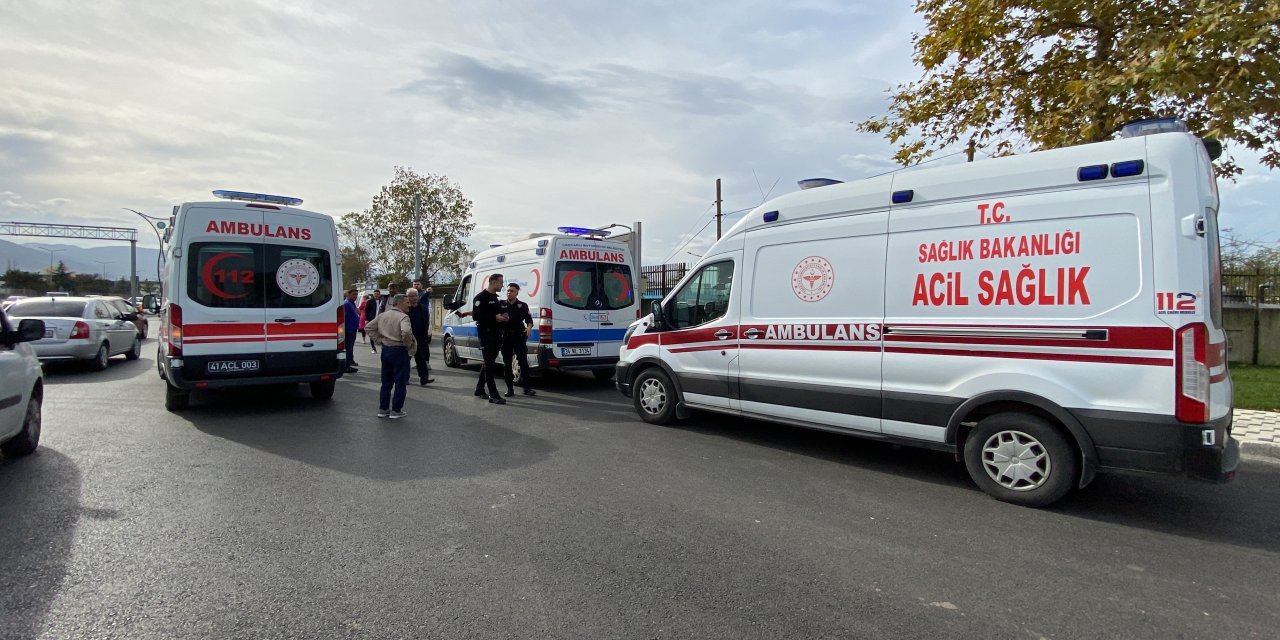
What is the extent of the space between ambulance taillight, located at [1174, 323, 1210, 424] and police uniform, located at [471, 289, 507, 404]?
23.0 feet

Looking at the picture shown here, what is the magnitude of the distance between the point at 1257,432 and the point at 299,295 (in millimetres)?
10545

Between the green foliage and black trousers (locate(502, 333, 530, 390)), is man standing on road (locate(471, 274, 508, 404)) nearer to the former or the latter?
black trousers (locate(502, 333, 530, 390))

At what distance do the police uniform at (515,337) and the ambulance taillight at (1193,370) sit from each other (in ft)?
23.5

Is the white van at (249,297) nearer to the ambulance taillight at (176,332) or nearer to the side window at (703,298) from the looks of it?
the ambulance taillight at (176,332)

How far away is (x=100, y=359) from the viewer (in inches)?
475

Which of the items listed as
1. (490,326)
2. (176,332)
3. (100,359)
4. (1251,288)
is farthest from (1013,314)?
(100,359)

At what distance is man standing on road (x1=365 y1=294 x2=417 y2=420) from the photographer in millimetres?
7684

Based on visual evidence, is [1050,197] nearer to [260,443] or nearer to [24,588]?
[24,588]

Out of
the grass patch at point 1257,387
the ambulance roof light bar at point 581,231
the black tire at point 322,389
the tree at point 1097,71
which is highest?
the tree at point 1097,71

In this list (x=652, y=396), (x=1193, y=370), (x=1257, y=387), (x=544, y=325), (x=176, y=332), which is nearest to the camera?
(x=1193, y=370)

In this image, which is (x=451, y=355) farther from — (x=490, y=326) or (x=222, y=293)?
(x=222, y=293)

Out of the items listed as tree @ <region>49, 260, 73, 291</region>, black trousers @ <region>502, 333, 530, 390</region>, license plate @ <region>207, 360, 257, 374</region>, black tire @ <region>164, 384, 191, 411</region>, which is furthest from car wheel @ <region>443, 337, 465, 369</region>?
tree @ <region>49, 260, 73, 291</region>

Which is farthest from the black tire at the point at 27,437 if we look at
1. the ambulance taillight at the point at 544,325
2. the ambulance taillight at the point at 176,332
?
the ambulance taillight at the point at 544,325

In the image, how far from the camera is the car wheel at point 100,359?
1192 cm
